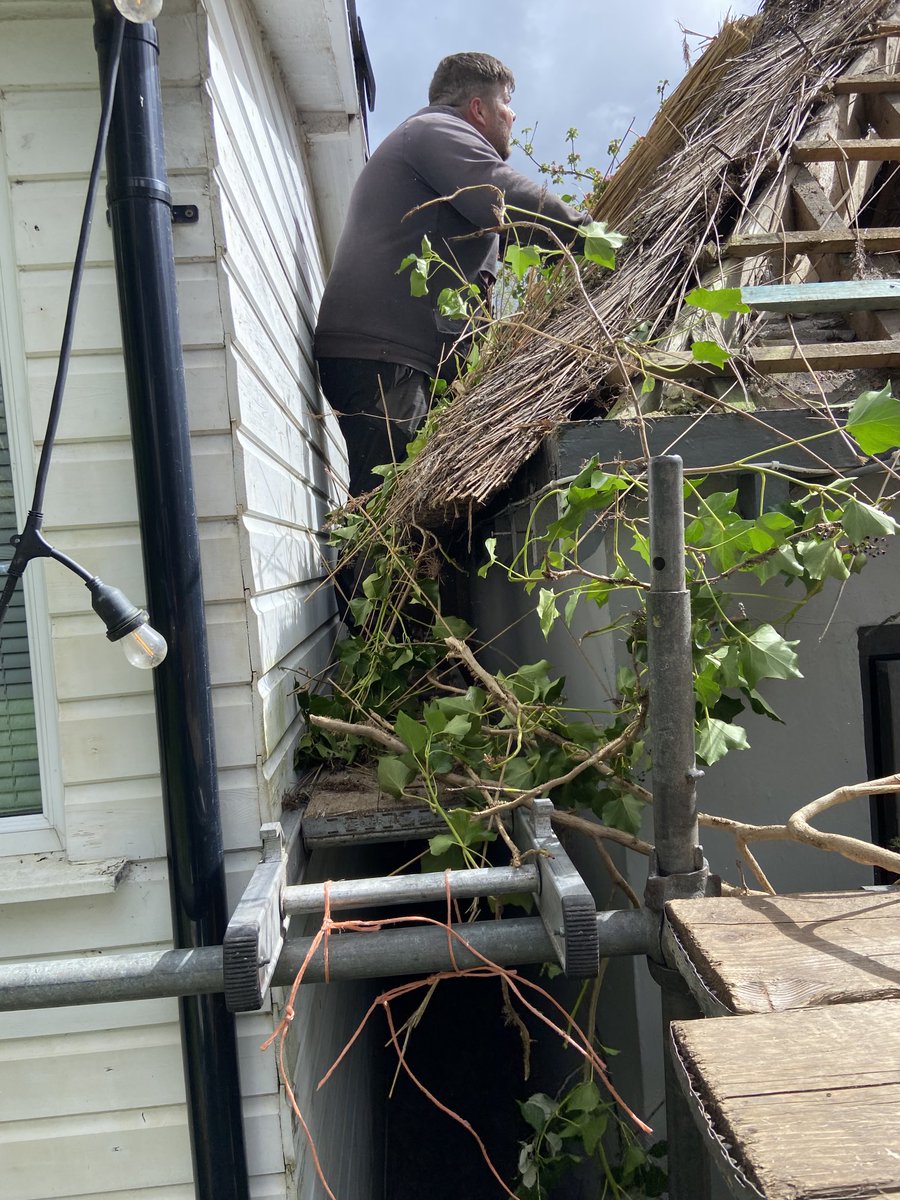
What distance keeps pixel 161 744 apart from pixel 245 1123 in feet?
2.86

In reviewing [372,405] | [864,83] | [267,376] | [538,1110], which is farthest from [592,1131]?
[864,83]

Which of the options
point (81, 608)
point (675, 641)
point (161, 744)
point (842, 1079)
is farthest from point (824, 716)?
point (81, 608)

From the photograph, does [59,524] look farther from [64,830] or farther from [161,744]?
[64,830]

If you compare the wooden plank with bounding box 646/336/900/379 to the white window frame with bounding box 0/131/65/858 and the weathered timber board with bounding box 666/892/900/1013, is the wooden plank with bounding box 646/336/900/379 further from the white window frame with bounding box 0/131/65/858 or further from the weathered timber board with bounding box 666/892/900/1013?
the white window frame with bounding box 0/131/65/858

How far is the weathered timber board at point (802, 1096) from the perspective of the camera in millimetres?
815

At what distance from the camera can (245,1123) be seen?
1.78 metres

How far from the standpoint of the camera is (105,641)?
1744 mm

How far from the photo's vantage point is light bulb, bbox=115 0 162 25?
4.37ft

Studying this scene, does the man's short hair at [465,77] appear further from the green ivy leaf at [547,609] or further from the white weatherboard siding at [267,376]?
the green ivy leaf at [547,609]

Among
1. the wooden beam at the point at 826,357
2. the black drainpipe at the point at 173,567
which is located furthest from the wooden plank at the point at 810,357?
the black drainpipe at the point at 173,567

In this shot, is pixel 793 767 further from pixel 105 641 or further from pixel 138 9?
pixel 138 9

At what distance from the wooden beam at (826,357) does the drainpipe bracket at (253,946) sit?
1718mm

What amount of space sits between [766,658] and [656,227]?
5.22 feet

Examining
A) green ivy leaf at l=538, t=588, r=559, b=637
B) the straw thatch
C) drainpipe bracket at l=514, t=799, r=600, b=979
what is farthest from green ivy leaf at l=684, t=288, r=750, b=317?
drainpipe bracket at l=514, t=799, r=600, b=979
